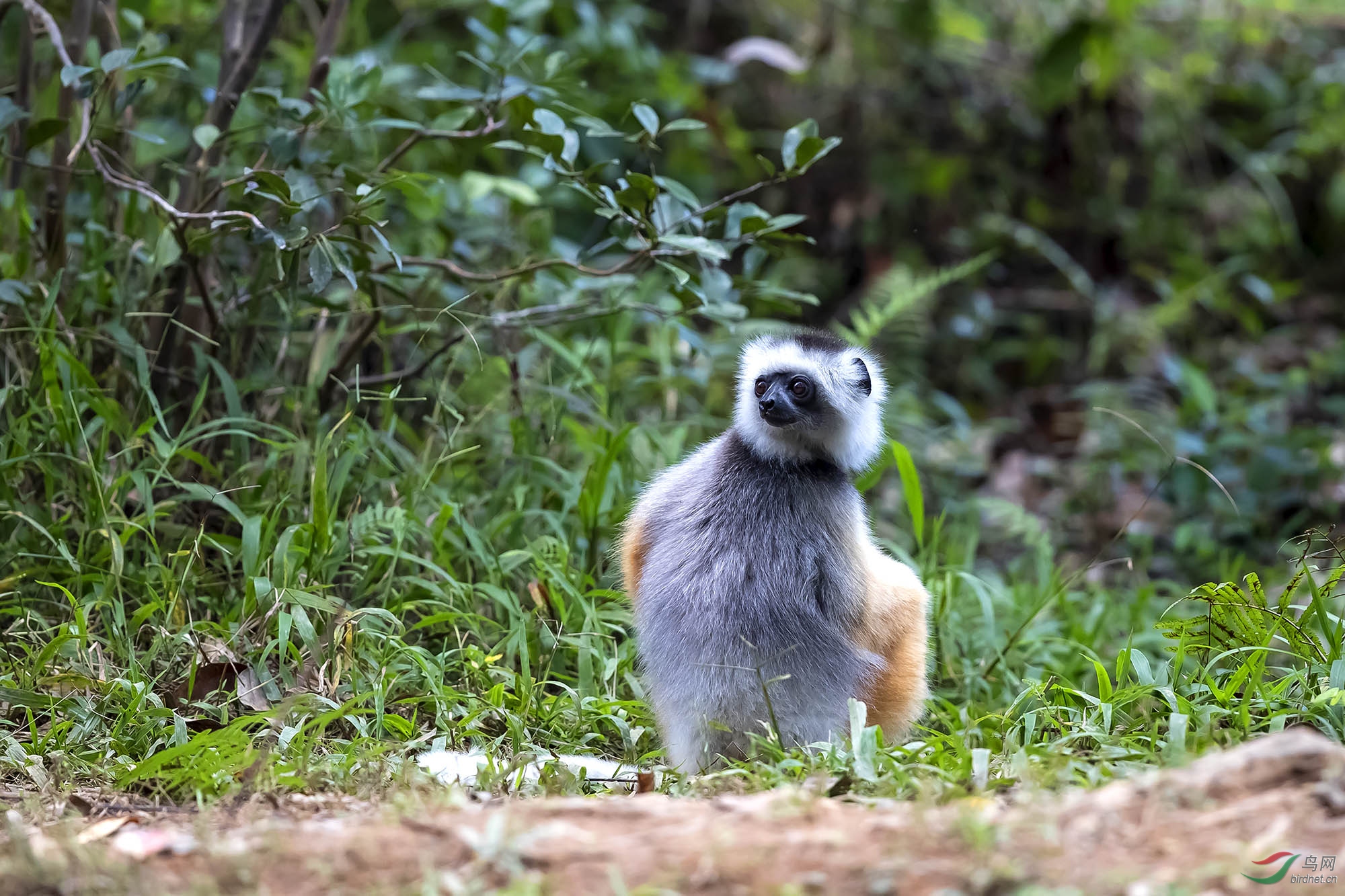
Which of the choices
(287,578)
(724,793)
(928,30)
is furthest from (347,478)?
(928,30)

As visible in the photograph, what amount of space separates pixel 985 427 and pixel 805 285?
Result: 1770 millimetres

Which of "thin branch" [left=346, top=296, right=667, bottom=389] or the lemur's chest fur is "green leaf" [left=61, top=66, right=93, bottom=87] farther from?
the lemur's chest fur

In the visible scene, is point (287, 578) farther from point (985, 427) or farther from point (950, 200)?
point (950, 200)

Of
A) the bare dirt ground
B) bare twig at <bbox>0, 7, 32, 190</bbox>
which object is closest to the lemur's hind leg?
the bare dirt ground

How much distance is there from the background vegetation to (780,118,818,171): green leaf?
14cm

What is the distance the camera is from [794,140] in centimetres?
475

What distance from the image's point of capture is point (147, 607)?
401 cm

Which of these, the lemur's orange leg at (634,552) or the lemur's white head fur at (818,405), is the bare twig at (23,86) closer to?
the lemur's orange leg at (634,552)

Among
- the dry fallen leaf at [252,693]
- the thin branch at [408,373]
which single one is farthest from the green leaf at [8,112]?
the dry fallen leaf at [252,693]

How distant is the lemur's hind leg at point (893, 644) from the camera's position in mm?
4154

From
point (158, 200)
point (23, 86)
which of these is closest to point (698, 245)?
point (158, 200)

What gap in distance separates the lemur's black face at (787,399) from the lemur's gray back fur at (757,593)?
62 mm

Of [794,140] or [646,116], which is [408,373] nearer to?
[646,116]

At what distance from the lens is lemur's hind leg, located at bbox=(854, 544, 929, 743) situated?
4.15 meters
